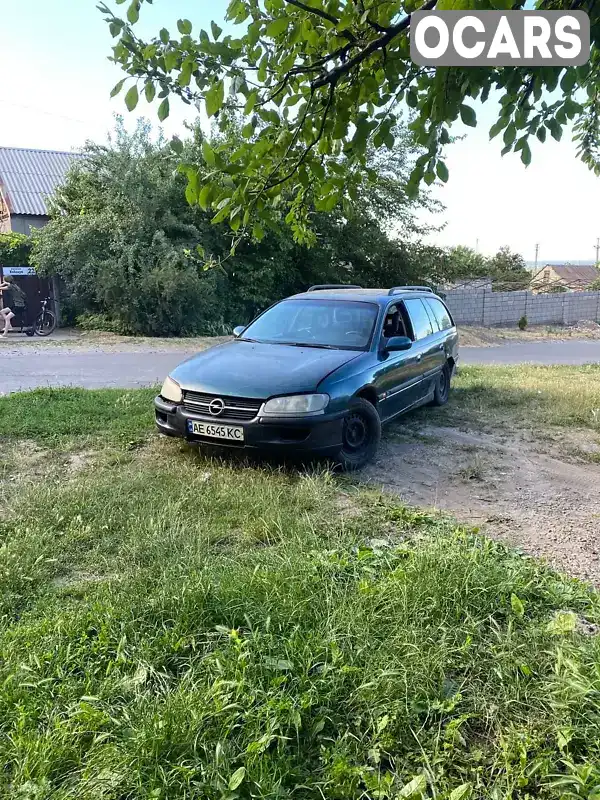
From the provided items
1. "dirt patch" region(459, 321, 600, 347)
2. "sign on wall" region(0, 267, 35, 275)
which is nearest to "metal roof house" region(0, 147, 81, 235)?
"sign on wall" region(0, 267, 35, 275)

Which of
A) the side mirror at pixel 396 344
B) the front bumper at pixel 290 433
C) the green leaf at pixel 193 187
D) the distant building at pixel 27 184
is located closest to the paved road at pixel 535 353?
the side mirror at pixel 396 344

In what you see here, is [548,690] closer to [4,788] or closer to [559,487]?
[4,788]

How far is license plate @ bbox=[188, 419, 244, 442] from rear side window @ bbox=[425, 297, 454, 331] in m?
4.17

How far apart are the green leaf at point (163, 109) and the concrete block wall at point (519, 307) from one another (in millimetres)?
22103

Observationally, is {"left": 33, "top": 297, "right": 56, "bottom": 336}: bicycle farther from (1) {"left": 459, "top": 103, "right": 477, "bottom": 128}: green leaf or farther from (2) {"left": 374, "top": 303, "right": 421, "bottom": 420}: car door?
(1) {"left": 459, "top": 103, "right": 477, "bottom": 128}: green leaf

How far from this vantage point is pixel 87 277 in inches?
717

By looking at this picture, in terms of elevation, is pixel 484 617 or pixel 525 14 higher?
pixel 525 14

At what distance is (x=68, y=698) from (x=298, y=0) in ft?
11.6

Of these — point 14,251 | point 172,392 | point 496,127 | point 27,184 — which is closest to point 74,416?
point 172,392

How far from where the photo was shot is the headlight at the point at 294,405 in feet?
17.5

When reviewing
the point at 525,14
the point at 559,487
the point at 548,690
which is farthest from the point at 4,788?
the point at 559,487

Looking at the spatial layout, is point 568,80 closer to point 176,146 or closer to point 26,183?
point 176,146

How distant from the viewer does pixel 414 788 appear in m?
2.14

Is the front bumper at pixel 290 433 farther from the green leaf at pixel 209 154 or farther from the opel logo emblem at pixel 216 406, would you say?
the green leaf at pixel 209 154
